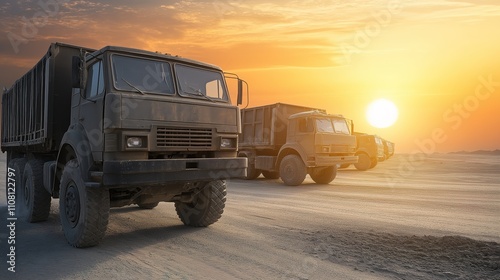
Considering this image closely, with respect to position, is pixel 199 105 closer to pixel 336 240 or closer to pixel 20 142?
pixel 336 240

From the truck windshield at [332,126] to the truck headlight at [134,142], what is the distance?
959 centimetres

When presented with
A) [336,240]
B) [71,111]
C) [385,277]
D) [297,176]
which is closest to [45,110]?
[71,111]

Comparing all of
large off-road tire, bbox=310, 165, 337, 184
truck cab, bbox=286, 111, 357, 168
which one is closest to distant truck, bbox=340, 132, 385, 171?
large off-road tire, bbox=310, 165, 337, 184

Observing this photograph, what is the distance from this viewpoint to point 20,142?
902cm

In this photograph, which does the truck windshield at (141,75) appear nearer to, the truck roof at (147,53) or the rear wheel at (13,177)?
the truck roof at (147,53)

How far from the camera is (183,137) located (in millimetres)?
5617

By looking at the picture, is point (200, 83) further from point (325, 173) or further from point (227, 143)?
point (325, 173)

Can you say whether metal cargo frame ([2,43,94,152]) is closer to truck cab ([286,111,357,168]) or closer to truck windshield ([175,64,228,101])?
truck windshield ([175,64,228,101])

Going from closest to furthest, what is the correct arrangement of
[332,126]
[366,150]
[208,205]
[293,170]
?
[208,205], [332,126], [293,170], [366,150]

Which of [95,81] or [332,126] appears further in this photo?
[332,126]

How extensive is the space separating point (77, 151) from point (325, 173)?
38.2 feet

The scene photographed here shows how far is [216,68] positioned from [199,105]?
1137 millimetres

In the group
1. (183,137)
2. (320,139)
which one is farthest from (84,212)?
(320,139)

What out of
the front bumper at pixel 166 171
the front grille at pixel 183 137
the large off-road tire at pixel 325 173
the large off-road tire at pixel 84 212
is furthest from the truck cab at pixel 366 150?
the large off-road tire at pixel 84 212
